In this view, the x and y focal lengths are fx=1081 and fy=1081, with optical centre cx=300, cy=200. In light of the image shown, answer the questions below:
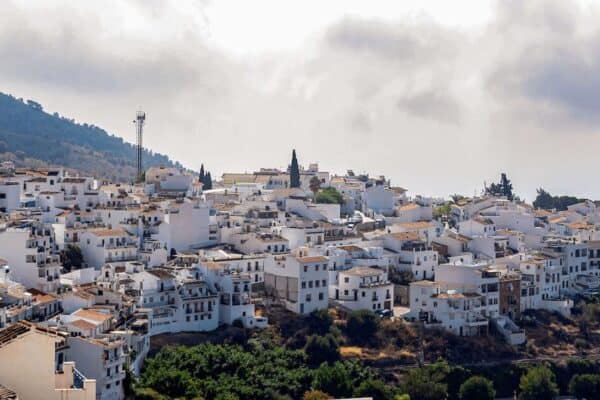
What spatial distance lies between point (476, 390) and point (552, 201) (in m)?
49.2

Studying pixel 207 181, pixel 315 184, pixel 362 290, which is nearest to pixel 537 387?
pixel 362 290

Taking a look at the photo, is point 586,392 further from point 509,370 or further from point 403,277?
point 403,277

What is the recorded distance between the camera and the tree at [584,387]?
4866cm

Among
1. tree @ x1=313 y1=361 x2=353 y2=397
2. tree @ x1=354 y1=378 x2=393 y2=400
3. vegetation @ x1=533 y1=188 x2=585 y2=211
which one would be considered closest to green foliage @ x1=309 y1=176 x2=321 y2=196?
vegetation @ x1=533 y1=188 x2=585 y2=211

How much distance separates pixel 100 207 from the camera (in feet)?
180

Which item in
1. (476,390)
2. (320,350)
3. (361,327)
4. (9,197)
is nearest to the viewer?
(476,390)

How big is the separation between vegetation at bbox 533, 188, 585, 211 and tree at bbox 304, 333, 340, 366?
47.5m

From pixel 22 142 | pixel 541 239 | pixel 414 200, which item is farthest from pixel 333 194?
pixel 22 142

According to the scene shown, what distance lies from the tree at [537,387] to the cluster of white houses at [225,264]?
4.31 metres

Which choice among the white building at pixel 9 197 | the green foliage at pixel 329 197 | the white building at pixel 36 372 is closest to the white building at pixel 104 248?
the white building at pixel 9 197

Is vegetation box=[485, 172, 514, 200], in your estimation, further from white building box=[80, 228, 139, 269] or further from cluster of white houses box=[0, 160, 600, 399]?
white building box=[80, 228, 139, 269]

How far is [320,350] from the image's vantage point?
45.6 metres

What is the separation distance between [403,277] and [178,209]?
11.8 meters

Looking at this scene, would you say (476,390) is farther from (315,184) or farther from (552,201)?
(552,201)
